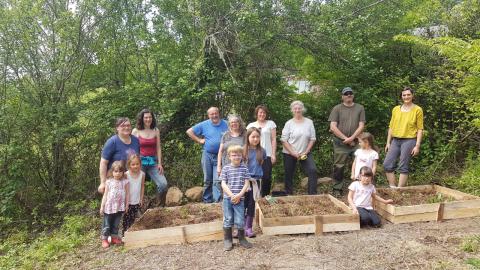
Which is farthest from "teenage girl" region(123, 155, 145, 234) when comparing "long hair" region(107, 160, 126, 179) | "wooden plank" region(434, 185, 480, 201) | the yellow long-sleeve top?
"wooden plank" region(434, 185, 480, 201)

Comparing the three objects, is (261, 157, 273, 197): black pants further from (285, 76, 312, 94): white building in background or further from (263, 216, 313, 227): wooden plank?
(285, 76, 312, 94): white building in background

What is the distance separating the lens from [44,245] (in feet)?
18.8

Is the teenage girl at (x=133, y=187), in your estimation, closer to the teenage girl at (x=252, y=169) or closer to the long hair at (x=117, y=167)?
the long hair at (x=117, y=167)

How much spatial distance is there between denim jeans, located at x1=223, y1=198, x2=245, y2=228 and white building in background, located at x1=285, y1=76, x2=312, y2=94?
439 cm

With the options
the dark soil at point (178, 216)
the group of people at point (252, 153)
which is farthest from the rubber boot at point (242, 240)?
the dark soil at point (178, 216)

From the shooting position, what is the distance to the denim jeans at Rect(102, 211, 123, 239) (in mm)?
5250

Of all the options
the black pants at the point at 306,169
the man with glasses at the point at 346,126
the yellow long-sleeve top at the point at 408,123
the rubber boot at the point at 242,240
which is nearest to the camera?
the rubber boot at the point at 242,240

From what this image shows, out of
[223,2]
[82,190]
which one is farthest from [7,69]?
[223,2]

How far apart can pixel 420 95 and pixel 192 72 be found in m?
4.74

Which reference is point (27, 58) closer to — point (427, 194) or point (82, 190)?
point (82, 190)

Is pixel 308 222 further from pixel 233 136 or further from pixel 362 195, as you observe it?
pixel 233 136

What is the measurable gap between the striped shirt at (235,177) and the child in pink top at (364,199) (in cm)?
161

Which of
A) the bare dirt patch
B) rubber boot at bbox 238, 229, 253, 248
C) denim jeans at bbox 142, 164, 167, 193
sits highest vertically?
denim jeans at bbox 142, 164, 167, 193

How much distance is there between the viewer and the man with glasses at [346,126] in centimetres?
646
